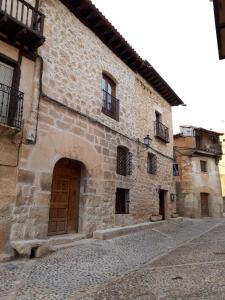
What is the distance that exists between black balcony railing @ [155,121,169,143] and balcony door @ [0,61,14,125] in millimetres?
7494

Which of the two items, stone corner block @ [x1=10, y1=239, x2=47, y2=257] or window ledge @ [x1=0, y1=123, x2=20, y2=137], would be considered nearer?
stone corner block @ [x1=10, y1=239, x2=47, y2=257]

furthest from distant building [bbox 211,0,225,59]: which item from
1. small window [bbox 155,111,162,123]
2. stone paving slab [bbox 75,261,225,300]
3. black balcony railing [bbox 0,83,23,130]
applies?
small window [bbox 155,111,162,123]

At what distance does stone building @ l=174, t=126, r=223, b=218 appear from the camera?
61.2 feet

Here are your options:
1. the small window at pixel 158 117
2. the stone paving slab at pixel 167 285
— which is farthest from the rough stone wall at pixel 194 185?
the stone paving slab at pixel 167 285

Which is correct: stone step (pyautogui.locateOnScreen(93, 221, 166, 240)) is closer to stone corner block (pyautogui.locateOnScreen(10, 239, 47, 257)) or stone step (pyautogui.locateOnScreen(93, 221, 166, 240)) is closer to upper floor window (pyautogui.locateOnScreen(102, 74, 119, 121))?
stone corner block (pyautogui.locateOnScreen(10, 239, 47, 257))

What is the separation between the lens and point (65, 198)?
23.4ft

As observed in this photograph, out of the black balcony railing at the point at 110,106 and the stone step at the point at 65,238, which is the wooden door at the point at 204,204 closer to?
the black balcony railing at the point at 110,106

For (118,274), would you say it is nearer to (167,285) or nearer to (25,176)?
(167,285)

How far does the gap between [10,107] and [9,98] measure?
9.8 inches

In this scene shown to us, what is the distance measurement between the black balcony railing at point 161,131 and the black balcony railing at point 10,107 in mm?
7451

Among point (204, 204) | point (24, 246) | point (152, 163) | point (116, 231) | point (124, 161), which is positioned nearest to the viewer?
point (24, 246)

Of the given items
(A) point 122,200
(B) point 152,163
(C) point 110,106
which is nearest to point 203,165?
(B) point 152,163

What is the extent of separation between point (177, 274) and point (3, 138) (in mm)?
4106

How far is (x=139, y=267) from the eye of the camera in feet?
15.2
